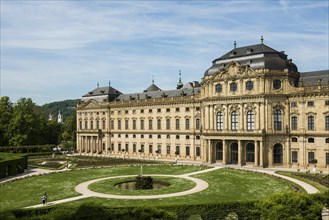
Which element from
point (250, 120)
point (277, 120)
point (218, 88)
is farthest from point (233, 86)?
point (277, 120)

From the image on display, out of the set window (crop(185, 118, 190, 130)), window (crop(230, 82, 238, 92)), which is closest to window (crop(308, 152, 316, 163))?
window (crop(230, 82, 238, 92))

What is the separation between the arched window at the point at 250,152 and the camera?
203 ft

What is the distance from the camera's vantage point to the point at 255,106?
60.5 metres

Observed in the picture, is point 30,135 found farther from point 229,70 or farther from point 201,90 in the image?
point 229,70

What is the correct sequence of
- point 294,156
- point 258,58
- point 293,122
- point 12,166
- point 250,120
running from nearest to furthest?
point 12,166 → point 294,156 → point 293,122 → point 258,58 → point 250,120

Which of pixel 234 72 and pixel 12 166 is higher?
pixel 234 72

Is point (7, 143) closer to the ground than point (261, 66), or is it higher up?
closer to the ground

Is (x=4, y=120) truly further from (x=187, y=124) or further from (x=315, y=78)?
(x=315, y=78)

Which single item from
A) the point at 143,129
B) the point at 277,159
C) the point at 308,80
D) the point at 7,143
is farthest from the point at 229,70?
the point at 7,143

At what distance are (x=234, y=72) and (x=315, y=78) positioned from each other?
1409 cm

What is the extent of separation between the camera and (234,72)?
62625 millimetres

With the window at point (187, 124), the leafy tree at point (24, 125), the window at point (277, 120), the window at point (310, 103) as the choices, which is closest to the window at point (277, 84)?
the window at point (277, 120)

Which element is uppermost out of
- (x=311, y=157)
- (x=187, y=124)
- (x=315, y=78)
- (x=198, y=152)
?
(x=315, y=78)

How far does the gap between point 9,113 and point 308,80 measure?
75691 millimetres
